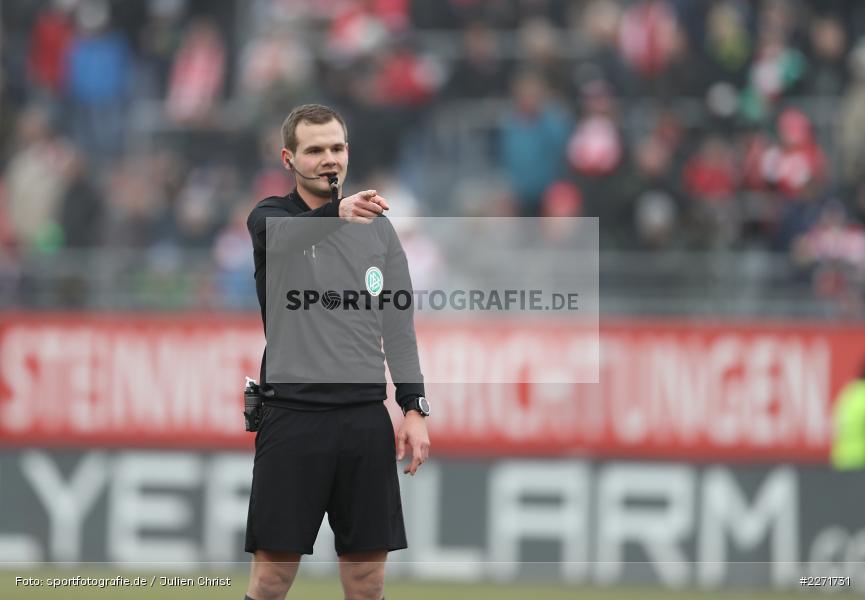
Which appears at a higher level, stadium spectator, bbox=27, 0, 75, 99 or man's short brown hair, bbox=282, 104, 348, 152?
stadium spectator, bbox=27, 0, 75, 99

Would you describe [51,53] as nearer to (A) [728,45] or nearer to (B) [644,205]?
(B) [644,205]

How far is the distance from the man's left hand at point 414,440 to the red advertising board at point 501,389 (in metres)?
6.66

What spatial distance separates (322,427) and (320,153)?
111 cm

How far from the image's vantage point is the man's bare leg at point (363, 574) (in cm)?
665

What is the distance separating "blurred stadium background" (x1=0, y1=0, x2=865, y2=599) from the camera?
43.3 ft

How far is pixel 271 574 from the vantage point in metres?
6.59

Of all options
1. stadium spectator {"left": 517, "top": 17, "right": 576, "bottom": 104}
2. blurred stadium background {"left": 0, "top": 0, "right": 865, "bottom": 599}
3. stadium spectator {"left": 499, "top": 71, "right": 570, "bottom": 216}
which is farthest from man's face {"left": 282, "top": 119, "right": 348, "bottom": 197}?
stadium spectator {"left": 517, "top": 17, "right": 576, "bottom": 104}

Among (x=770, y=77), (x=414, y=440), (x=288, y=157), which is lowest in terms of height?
(x=414, y=440)

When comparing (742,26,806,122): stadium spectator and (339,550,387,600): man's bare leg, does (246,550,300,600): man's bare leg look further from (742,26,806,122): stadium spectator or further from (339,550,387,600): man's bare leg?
(742,26,806,122): stadium spectator

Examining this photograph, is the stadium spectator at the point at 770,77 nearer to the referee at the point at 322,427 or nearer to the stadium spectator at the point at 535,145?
the stadium spectator at the point at 535,145

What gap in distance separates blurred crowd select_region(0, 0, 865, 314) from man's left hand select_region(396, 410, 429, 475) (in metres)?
7.80

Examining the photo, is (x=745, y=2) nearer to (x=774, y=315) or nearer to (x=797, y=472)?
(x=774, y=315)

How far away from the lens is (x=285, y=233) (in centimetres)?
645

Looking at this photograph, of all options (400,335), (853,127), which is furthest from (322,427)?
(853,127)
